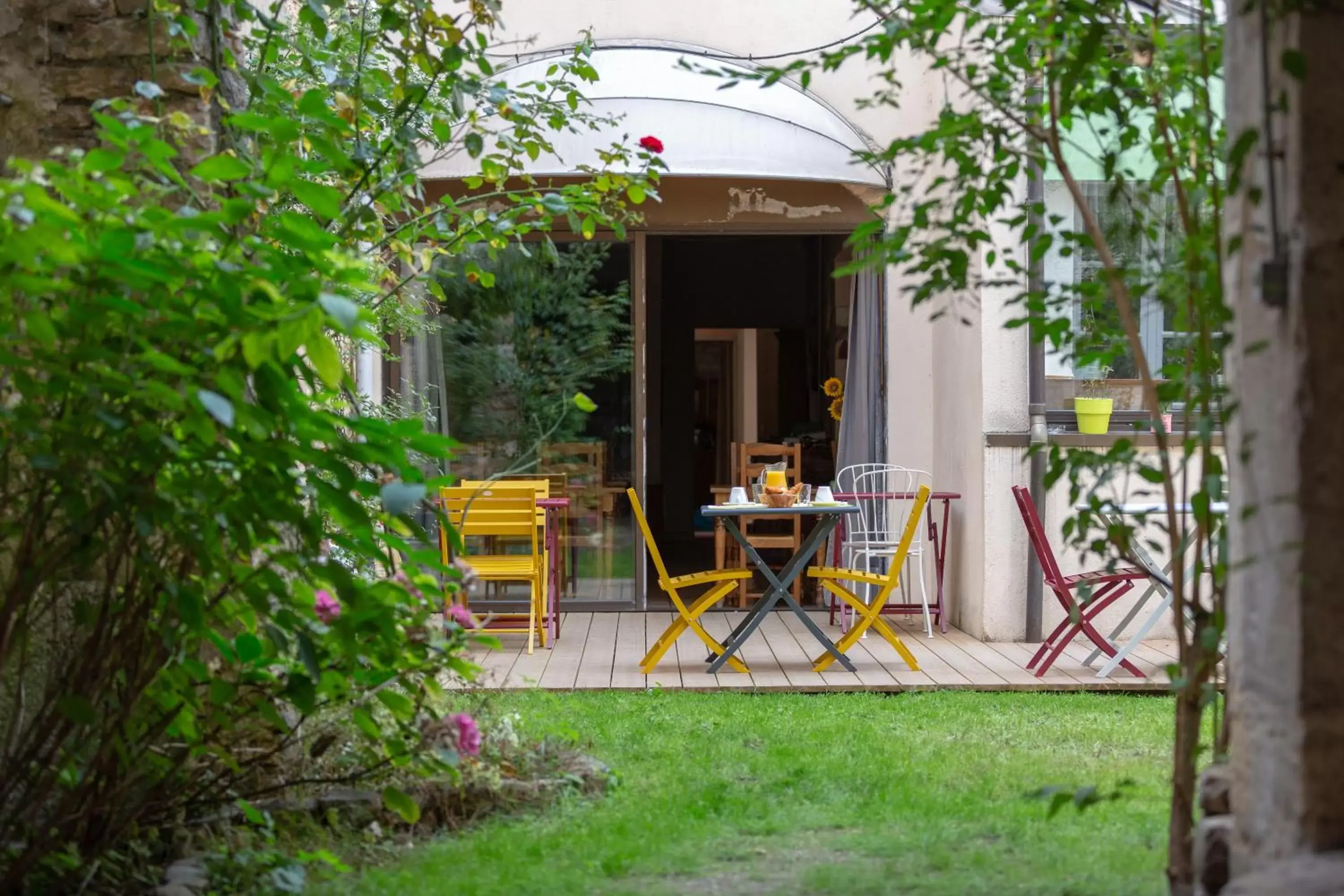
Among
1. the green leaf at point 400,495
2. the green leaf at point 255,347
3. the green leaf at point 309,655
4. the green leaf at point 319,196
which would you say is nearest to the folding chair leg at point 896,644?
the green leaf at point 309,655

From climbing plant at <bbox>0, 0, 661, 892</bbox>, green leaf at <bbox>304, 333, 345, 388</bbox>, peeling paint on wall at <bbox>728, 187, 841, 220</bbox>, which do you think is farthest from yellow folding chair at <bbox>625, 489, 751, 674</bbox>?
green leaf at <bbox>304, 333, 345, 388</bbox>

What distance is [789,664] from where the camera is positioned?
271 inches

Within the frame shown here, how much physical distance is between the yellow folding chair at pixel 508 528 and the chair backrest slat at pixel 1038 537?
238cm

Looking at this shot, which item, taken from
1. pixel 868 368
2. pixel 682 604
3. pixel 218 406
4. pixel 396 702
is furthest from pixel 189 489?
pixel 868 368

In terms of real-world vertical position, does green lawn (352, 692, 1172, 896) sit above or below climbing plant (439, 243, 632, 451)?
below

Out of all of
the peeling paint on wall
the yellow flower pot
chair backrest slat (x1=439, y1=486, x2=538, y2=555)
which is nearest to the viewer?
chair backrest slat (x1=439, y1=486, x2=538, y2=555)

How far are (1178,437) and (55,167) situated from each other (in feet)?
18.9

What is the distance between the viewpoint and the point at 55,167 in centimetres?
233

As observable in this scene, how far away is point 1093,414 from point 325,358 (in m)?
6.01

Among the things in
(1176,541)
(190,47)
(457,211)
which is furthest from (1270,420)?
(457,211)

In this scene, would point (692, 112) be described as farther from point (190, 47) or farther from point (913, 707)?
point (190, 47)

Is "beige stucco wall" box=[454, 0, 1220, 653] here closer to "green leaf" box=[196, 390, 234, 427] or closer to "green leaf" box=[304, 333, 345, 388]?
"green leaf" box=[304, 333, 345, 388]

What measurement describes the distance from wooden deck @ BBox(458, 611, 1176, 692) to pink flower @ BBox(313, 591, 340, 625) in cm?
167

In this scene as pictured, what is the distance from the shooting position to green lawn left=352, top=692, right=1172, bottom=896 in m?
3.30
